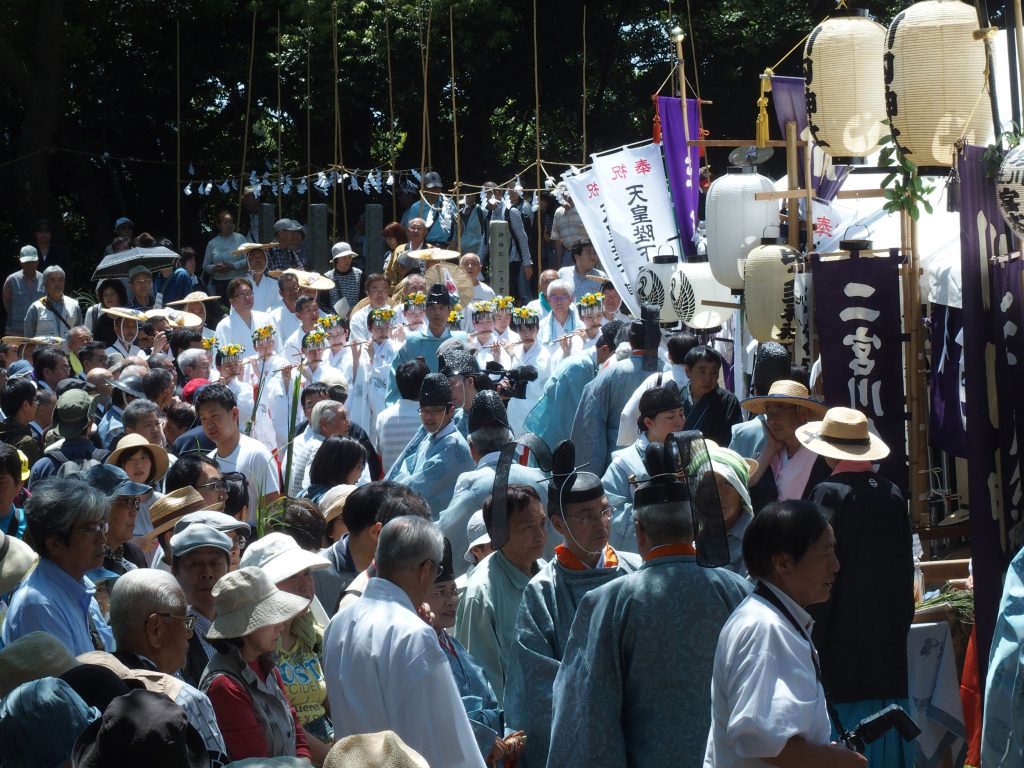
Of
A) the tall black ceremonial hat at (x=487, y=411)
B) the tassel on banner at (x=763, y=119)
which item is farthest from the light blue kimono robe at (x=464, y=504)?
the tassel on banner at (x=763, y=119)

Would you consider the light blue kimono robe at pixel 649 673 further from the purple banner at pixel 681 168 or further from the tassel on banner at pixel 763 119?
the purple banner at pixel 681 168

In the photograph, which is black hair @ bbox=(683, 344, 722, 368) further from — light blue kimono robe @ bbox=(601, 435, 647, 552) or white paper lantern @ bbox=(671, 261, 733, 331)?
white paper lantern @ bbox=(671, 261, 733, 331)

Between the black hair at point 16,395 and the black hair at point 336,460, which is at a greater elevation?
the black hair at point 16,395

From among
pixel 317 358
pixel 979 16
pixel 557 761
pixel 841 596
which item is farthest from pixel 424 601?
pixel 317 358

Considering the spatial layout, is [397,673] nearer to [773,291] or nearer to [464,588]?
[464,588]

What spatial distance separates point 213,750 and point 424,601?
808 millimetres

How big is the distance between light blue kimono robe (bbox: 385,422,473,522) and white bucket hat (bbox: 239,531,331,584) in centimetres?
245

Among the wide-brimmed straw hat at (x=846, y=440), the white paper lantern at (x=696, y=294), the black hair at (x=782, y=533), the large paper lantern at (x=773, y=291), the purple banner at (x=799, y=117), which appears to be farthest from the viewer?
the white paper lantern at (x=696, y=294)

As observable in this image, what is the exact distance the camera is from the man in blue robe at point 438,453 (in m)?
6.81

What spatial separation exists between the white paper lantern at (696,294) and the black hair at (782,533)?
5571mm

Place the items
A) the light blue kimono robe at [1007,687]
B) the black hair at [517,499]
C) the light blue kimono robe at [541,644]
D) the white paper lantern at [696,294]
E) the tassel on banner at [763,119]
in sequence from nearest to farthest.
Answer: the light blue kimono robe at [1007,687] → the light blue kimono robe at [541,644] → the black hair at [517,499] → the tassel on banner at [763,119] → the white paper lantern at [696,294]

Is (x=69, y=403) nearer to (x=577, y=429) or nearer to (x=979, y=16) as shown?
(x=577, y=429)

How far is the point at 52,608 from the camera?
162 inches

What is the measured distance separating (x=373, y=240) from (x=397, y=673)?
42.3 feet
